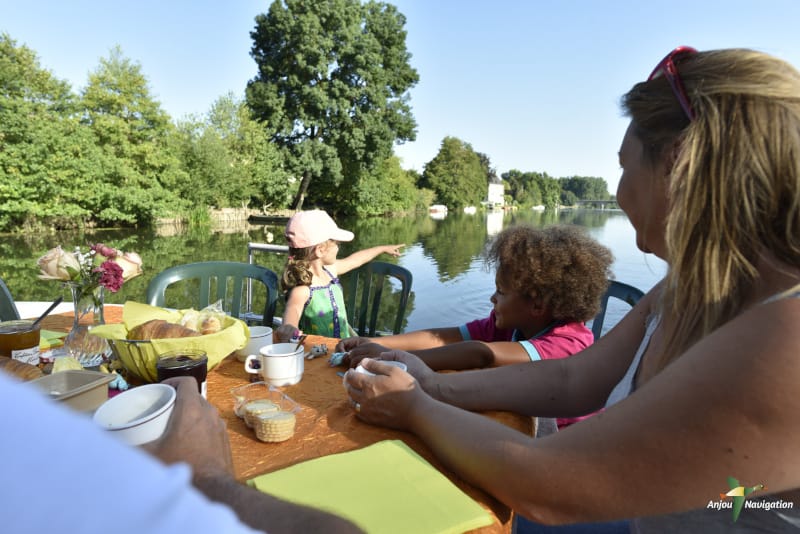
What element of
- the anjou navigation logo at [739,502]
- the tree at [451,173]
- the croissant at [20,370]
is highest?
the tree at [451,173]

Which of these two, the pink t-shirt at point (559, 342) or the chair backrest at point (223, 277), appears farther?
the chair backrest at point (223, 277)

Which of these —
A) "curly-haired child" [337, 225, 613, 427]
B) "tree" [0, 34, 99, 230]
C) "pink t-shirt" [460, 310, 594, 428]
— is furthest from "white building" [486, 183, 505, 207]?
"pink t-shirt" [460, 310, 594, 428]

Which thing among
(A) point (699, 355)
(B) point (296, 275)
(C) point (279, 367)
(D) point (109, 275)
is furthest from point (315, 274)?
(A) point (699, 355)

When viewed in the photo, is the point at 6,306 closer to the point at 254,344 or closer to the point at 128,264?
the point at 128,264

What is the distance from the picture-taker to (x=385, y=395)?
114 cm

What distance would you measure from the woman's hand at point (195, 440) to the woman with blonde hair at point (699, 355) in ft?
1.52

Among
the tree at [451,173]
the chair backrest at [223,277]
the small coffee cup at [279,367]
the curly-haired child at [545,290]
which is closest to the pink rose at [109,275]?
the small coffee cup at [279,367]

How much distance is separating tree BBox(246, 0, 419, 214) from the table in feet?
84.5

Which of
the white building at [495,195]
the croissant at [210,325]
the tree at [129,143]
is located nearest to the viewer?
the croissant at [210,325]

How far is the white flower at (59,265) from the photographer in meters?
1.51

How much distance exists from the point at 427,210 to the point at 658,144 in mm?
53470

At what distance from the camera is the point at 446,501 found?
817 millimetres

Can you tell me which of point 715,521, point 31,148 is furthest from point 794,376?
point 31,148

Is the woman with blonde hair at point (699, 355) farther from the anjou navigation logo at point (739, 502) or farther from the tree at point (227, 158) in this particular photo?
the tree at point (227, 158)
